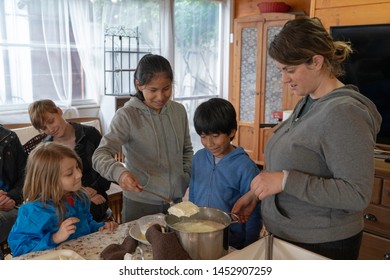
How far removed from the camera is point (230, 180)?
4.39 feet

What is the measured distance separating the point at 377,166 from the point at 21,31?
3.01 meters

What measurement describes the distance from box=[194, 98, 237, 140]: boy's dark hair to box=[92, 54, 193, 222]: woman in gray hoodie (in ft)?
0.64

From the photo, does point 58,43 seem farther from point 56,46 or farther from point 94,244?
point 94,244

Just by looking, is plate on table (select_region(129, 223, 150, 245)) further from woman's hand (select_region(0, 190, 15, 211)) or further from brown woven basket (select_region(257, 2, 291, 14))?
brown woven basket (select_region(257, 2, 291, 14))

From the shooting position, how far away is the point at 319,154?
3.32 feet

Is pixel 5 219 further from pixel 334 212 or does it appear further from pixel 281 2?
pixel 281 2

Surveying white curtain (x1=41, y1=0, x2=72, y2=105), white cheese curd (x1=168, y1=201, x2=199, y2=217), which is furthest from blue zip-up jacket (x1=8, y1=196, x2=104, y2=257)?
white curtain (x1=41, y1=0, x2=72, y2=105)

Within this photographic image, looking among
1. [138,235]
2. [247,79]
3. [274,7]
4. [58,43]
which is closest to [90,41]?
[58,43]

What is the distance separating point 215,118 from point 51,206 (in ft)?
2.06

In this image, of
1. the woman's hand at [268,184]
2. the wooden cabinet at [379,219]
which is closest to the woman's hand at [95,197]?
the woman's hand at [268,184]

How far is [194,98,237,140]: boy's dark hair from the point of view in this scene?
133cm

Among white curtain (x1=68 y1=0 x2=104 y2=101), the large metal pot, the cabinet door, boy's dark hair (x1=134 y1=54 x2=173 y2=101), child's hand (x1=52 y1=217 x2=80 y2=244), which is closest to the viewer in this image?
the large metal pot

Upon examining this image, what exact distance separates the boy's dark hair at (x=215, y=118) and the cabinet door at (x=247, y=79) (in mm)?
3267

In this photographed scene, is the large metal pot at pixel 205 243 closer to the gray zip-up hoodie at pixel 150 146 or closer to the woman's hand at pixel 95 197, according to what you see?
the gray zip-up hoodie at pixel 150 146
